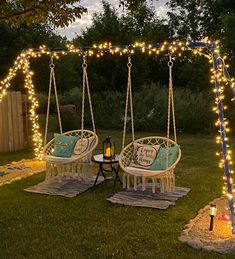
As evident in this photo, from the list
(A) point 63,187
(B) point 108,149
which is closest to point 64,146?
(A) point 63,187

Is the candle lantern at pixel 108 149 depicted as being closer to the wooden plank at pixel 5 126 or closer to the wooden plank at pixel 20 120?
the wooden plank at pixel 5 126

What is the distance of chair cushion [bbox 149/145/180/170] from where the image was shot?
7070 mm

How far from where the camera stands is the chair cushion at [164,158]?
707 cm

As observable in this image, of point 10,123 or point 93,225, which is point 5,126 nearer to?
point 10,123

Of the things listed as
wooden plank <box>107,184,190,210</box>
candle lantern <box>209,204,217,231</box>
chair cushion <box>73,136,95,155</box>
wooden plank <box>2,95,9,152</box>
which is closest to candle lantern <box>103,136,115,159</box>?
chair cushion <box>73,136,95,155</box>

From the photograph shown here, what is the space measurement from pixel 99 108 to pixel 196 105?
3.72m

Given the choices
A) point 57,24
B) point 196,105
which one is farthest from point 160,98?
point 57,24

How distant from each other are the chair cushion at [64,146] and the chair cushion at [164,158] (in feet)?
5.56

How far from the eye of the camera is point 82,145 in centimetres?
808

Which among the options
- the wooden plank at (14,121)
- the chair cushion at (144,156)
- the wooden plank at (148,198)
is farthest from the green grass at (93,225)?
the wooden plank at (14,121)

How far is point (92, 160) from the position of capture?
7652mm

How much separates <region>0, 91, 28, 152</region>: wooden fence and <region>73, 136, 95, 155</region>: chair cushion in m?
4.04

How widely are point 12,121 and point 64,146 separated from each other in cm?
401

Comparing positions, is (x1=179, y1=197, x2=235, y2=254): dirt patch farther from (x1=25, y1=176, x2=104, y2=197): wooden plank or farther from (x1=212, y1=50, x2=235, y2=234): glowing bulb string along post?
(x1=25, y1=176, x2=104, y2=197): wooden plank
